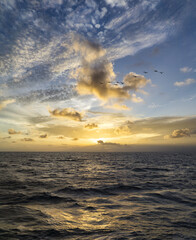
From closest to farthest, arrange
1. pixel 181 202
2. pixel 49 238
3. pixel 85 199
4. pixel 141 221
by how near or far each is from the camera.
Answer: pixel 49 238 → pixel 141 221 → pixel 181 202 → pixel 85 199

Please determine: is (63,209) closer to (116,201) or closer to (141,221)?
(116,201)

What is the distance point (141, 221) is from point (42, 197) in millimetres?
10853

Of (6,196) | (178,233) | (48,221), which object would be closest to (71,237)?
(48,221)

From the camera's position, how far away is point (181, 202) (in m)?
15.4

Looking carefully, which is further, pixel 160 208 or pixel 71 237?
pixel 160 208

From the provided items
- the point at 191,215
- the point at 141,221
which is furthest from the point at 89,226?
the point at 191,215

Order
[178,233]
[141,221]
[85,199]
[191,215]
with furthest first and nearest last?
[85,199], [191,215], [141,221], [178,233]

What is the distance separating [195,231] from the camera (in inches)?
370

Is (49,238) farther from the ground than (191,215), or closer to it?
farther from the ground

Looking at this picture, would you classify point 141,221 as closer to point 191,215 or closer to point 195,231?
point 195,231

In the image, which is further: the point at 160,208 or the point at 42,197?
the point at 42,197

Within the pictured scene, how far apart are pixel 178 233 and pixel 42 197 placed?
13272mm

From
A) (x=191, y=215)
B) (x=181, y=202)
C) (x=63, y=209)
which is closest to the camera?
(x=191, y=215)

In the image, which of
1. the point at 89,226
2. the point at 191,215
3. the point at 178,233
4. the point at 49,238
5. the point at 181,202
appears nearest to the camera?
the point at 49,238
